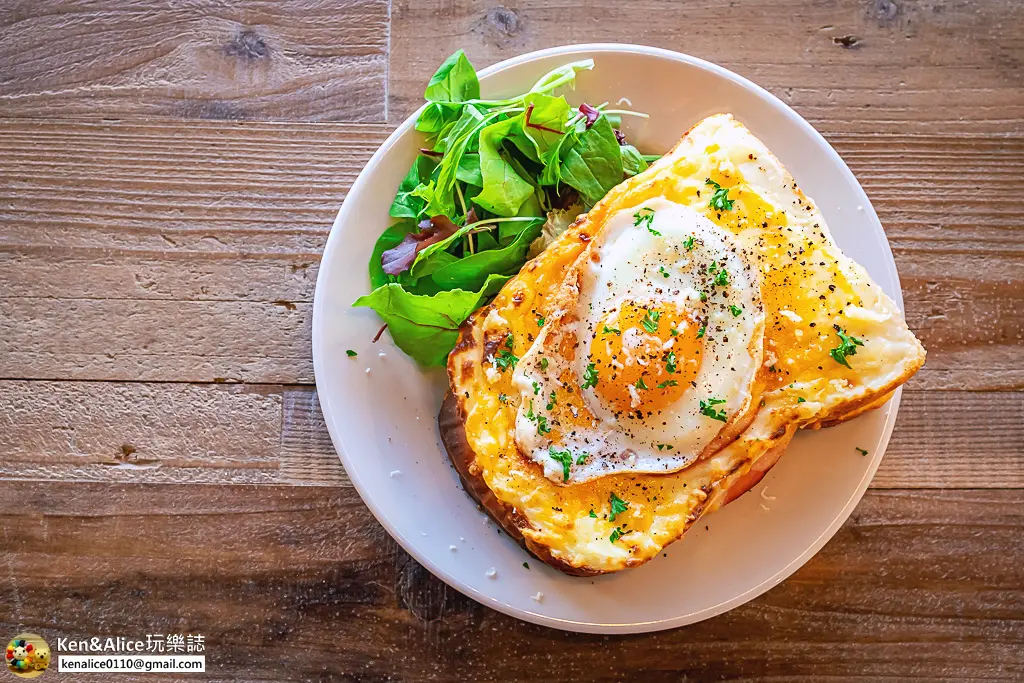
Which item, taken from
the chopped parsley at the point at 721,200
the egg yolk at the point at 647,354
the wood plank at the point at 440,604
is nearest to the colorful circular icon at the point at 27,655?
the wood plank at the point at 440,604

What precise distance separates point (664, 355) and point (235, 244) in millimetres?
1956

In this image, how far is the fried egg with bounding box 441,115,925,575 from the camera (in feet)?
7.76

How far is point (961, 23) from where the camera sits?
316cm

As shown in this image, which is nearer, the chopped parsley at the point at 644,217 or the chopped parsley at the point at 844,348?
the chopped parsley at the point at 844,348

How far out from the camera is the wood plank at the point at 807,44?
3.13 m

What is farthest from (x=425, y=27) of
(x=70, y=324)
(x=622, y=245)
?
(x=70, y=324)

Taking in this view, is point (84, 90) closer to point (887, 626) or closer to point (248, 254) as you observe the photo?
point (248, 254)

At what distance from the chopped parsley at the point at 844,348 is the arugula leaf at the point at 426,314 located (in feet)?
3.86

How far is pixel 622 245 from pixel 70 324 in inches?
96.7

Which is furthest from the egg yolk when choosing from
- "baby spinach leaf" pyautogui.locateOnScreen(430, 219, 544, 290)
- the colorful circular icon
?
the colorful circular icon

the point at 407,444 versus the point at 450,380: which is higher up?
the point at 450,380

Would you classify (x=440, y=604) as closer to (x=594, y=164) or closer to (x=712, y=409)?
(x=712, y=409)

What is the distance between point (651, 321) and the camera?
237cm

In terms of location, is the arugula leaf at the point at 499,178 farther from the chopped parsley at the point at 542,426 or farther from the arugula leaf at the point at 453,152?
the chopped parsley at the point at 542,426
